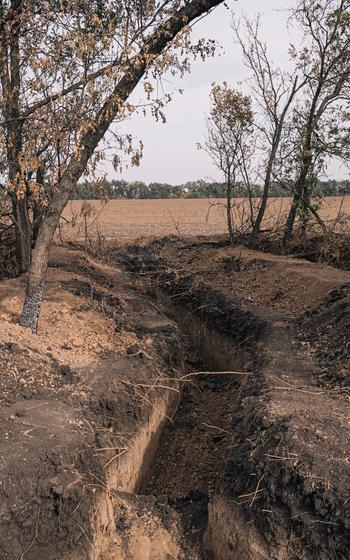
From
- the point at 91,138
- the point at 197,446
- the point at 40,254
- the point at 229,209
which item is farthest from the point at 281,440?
the point at 229,209

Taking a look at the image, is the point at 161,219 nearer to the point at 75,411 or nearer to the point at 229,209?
the point at 229,209

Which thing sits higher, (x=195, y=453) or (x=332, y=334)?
(x=332, y=334)

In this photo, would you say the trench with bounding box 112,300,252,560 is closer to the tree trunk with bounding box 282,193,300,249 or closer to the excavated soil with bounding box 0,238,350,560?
the excavated soil with bounding box 0,238,350,560

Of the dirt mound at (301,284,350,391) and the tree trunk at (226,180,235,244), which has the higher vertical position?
the tree trunk at (226,180,235,244)

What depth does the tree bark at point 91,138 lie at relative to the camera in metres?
6.30

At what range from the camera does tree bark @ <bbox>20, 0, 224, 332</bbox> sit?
6297mm

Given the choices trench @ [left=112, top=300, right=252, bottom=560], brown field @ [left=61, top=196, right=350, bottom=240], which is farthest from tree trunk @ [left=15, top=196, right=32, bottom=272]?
brown field @ [left=61, top=196, right=350, bottom=240]

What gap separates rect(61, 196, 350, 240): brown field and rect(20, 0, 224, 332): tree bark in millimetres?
7889

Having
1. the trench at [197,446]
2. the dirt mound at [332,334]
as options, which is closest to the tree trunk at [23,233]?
the trench at [197,446]

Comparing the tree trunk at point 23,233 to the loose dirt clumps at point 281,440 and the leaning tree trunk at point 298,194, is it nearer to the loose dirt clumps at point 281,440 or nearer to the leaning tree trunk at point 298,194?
the loose dirt clumps at point 281,440

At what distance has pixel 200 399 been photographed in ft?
28.3

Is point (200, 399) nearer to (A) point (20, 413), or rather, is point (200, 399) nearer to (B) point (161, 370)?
(B) point (161, 370)

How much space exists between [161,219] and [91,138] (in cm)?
2628

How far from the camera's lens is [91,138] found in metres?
6.66
